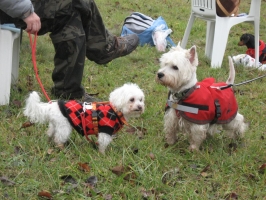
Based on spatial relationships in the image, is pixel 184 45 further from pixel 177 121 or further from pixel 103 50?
pixel 177 121

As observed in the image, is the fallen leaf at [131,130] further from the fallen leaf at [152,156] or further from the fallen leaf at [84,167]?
the fallen leaf at [84,167]

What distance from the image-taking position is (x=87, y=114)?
11.1 ft

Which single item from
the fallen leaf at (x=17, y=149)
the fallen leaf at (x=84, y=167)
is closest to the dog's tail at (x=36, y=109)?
the fallen leaf at (x=17, y=149)

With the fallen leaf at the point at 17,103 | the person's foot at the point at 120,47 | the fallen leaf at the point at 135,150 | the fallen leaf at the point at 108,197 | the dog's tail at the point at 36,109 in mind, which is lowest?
the fallen leaf at the point at 135,150

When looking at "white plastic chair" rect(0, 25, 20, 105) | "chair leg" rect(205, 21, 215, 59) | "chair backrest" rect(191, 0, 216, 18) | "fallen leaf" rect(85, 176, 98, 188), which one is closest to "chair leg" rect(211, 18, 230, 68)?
"chair backrest" rect(191, 0, 216, 18)

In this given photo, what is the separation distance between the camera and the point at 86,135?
3486mm

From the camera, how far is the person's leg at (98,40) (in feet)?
14.9

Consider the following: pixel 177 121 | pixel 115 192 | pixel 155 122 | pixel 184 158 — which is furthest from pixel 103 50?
Result: pixel 115 192

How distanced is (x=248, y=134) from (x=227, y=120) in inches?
18.8

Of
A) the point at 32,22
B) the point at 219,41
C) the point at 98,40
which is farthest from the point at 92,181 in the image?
the point at 219,41

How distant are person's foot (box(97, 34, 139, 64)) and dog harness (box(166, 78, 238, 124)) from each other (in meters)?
1.52

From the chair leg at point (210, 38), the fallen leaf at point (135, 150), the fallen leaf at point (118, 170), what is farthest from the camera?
the chair leg at point (210, 38)

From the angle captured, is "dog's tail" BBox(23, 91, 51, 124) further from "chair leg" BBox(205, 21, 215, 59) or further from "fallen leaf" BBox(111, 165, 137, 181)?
"chair leg" BBox(205, 21, 215, 59)

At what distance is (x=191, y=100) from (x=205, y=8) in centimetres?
332
